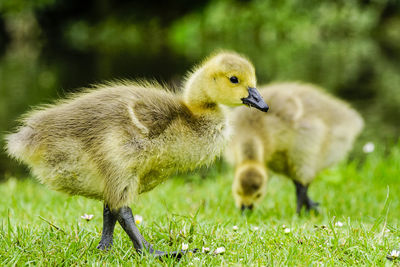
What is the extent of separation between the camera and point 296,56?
2305 cm

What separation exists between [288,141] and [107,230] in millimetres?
2705

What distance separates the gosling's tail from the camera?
3475 millimetres

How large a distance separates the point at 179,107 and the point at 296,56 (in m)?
19.9

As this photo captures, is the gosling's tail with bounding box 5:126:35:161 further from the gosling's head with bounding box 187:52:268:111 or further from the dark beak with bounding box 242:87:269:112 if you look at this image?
the dark beak with bounding box 242:87:269:112

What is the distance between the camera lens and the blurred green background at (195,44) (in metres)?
16.0

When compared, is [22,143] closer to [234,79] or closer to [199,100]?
[199,100]

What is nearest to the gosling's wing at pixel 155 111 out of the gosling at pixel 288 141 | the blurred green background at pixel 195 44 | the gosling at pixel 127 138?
the gosling at pixel 127 138

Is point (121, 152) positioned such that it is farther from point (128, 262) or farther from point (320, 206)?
point (320, 206)

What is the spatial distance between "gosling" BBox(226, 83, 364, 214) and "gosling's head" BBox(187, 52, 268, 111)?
183 centimetres

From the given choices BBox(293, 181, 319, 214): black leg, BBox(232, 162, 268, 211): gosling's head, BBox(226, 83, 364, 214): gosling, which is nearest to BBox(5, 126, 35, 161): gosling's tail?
BBox(226, 83, 364, 214): gosling

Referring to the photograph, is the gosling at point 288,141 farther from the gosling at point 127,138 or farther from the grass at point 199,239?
the gosling at point 127,138

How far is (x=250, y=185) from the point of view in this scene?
5668 millimetres

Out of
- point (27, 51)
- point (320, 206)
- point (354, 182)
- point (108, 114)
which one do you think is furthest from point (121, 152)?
point (27, 51)

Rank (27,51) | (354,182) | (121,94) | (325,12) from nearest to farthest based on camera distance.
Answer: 1. (121,94)
2. (354,182)
3. (325,12)
4. (27,51)
